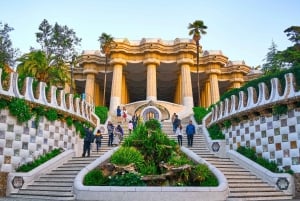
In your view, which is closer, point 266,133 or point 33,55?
point 266,133

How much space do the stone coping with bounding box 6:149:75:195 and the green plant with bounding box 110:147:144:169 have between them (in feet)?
12.3

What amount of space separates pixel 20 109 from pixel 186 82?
28479mm

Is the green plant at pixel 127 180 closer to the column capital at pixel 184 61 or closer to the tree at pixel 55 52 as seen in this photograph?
the tree at pixel 55 52

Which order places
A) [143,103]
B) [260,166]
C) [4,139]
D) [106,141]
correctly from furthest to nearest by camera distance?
[143,103] < [106,141] < [260,166] < [4,139]

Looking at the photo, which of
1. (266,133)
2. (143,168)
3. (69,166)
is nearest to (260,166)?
(266,133)

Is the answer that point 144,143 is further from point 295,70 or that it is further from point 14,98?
point 295,70

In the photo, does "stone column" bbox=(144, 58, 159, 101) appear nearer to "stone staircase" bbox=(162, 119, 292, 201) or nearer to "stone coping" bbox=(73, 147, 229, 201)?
"stone staircase" bbox=(162, 119, 292, 201)

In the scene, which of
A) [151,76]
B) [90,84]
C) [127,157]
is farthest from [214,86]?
[127,157]

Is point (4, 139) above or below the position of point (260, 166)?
above

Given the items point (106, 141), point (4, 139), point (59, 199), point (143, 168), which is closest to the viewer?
point (59, 199)

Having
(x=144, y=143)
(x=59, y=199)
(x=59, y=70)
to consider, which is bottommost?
(x=59, y=199)

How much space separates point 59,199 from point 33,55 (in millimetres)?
20190

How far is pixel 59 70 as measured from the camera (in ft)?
103

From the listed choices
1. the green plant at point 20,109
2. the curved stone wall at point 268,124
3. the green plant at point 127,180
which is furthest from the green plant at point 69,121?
the curved stone wall at point 268,124
